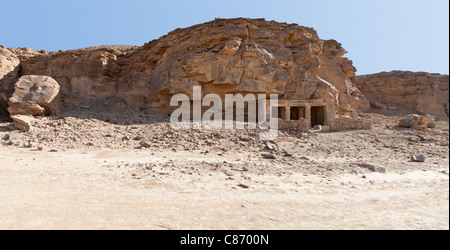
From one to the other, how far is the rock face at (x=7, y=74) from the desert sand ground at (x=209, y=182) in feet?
22.8

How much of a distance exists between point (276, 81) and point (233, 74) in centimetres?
312

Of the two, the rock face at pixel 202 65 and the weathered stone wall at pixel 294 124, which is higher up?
the rock face at pixel 202 65

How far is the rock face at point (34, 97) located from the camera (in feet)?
39.5

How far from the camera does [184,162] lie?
7102 mm

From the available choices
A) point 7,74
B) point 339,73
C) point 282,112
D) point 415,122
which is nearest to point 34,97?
point 7,74

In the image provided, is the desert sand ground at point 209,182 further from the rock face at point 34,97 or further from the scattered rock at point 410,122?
the scattered rock at point 410,122

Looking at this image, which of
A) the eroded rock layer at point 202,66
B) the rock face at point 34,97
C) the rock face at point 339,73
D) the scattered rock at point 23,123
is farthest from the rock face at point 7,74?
the rock face at point 339,73

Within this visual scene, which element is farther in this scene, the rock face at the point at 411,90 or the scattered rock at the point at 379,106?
the rock face at the point at 411,90

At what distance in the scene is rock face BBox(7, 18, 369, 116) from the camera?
16.1 meters

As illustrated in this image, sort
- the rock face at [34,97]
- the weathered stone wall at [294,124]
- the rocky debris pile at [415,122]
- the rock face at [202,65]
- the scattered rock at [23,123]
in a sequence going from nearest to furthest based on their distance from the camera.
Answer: the scattered rock at [23,123] → the rock face at [34,97] → the weathered stone wall at [294,124] → the rocky debris pile at [415,122] → the rock face at [202,65]

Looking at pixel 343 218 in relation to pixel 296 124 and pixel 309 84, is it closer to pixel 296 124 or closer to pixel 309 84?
pixel 296 124

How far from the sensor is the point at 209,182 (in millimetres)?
5332

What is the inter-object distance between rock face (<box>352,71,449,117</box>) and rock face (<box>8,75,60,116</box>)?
91.9 feet
